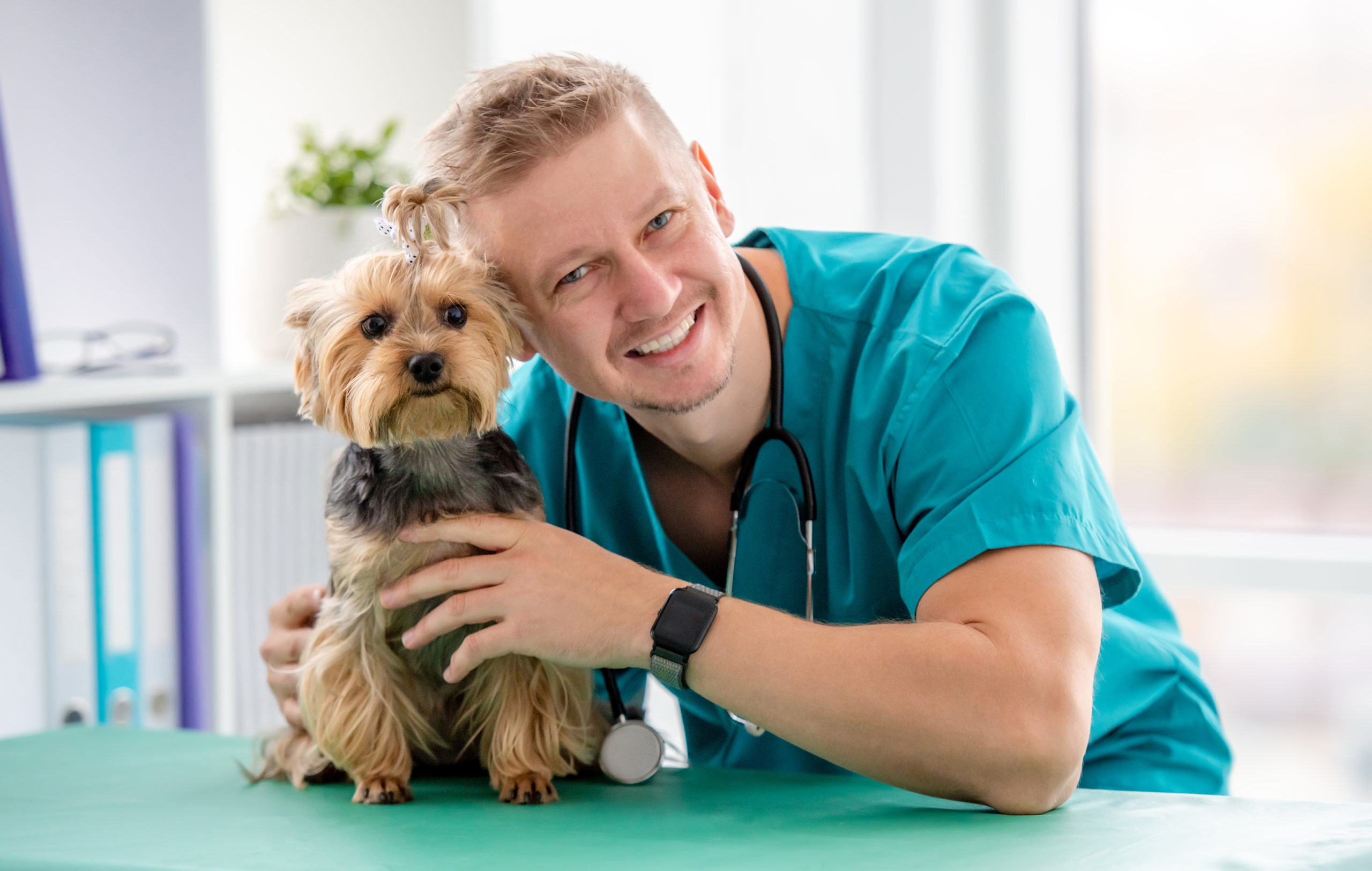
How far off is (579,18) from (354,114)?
53 centimetres

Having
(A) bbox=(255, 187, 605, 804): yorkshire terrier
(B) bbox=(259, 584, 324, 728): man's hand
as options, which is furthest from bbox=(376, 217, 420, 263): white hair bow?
(B) bbox=(259, 584, 324, 728): man's hand

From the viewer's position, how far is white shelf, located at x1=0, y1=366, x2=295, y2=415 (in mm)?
1627

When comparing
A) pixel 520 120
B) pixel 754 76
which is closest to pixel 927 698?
pixel 520 120

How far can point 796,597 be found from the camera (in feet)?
4.74

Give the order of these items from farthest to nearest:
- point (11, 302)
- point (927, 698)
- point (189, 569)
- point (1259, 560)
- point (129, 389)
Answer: point (1259, 560) → point (189, 569) → point (129, 389) → point (11, 302) → point (927, 698)

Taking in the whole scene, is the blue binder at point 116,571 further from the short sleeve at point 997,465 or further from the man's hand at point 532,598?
the short sleeve at point 997,465

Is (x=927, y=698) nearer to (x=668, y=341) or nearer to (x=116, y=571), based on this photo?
(x=668, y=341)

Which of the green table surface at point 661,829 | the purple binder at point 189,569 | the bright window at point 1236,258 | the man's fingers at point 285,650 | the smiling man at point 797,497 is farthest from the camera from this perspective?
the bright window at point 1236,258

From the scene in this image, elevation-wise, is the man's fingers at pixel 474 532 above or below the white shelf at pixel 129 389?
below

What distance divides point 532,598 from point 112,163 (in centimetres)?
145

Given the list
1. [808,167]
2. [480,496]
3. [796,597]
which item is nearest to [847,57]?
[808,167]

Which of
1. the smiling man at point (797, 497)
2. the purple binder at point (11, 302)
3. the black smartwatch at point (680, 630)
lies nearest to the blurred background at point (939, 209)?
the purple binder at point (11, 302)

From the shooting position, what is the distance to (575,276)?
1.23 m

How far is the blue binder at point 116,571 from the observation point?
5.86ft
